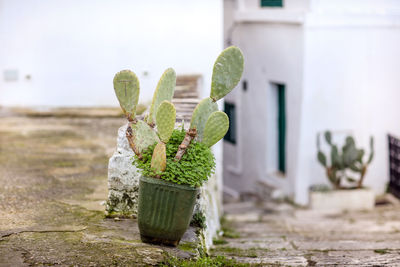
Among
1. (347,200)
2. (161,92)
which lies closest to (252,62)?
(347,200)

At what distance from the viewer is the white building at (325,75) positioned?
36.2 ft

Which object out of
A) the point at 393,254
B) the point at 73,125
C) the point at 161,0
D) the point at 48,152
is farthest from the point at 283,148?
the point at 393,254

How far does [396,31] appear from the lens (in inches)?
453

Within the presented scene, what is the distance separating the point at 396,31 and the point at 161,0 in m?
4.58

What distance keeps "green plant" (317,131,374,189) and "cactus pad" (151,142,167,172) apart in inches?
264

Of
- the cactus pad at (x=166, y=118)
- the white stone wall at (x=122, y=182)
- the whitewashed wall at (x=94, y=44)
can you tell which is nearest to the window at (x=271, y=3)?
the whitewashed wall at (x=94, y=44)

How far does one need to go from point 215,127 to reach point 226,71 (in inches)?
15.7

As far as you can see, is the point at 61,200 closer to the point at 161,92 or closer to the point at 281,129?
the point at 161,92

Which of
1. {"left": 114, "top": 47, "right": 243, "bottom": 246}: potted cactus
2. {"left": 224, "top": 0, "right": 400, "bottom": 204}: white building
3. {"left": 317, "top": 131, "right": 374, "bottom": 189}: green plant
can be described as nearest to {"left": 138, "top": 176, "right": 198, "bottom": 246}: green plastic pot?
{"left": 114, "top": 47, "right": 243, "bottom": 246}: potted cactus

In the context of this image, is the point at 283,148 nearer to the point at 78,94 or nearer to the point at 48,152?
the point at 78,94

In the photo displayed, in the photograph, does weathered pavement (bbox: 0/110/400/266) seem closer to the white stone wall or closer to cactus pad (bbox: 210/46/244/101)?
the white stone wall

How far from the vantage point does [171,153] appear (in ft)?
13.6

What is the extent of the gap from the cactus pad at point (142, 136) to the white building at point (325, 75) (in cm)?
716

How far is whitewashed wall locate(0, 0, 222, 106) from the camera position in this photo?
9438mm
